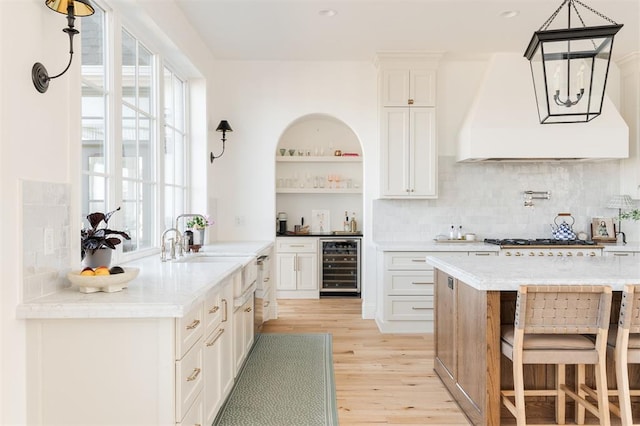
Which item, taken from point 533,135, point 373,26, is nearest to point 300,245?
point 373,26

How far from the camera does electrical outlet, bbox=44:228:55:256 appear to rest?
78.3 inches

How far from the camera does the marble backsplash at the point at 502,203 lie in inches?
205

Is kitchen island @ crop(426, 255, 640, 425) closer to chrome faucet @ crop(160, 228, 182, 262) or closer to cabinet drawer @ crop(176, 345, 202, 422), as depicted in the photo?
cabinet drawer @ crop(176, 345, 202, 422)

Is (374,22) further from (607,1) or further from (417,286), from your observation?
(417,286)

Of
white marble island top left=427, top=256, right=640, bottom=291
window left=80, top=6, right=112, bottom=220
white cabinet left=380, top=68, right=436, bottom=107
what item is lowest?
white marble island top left=427, top=256, right=640, bottom=291

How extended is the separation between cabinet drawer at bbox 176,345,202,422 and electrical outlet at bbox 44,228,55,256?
2.56 ft

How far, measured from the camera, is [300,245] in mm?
6137

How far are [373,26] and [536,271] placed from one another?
8.89ft

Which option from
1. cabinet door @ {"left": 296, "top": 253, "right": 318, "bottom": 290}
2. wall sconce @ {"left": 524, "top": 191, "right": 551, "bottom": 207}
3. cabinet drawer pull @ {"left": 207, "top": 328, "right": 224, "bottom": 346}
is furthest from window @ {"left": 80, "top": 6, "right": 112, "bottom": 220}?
wall sconce @ {"left": 524, "top": 191, "right": 551, "bottom": 207}

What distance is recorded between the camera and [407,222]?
5223 mm

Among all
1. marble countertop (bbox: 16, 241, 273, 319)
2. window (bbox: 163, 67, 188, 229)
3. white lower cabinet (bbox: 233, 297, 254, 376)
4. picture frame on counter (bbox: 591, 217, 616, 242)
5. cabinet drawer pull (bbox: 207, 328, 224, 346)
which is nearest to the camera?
marble countertop (bbox: 16, 241, 273, 319)

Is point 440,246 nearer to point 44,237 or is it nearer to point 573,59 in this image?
point 573,59

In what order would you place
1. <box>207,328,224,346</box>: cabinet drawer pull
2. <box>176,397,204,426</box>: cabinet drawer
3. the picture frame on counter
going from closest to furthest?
<box>176,397,204,426</box>: cabinet drawer, <box>207,328,224,346</box>: cabinet drawer pull, the picture frame on counter

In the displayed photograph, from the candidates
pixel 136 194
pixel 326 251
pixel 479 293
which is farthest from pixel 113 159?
pixel 326 251
